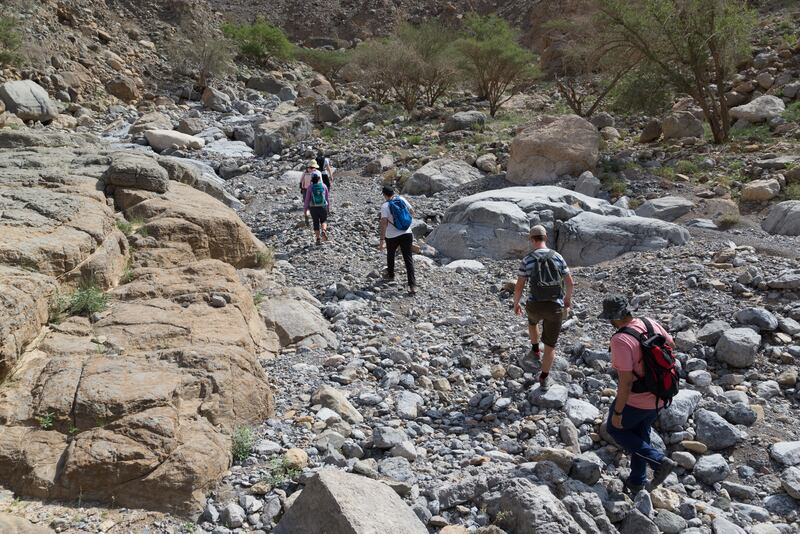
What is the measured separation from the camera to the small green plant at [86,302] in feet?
15.3

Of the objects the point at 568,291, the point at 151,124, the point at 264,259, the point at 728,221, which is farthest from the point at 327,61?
the point at 568,291

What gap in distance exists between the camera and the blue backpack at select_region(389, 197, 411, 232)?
7859mm

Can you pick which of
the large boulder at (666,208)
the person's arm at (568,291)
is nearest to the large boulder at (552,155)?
the large boulder at (666,208)

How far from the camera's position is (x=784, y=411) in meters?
5.13

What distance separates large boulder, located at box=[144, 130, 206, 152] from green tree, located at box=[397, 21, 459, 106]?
899cm

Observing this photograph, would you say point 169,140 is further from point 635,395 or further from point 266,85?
point 635,395

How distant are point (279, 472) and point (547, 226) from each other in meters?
6.90

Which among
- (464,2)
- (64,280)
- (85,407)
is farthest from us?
(464,2)

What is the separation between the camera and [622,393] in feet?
12.8

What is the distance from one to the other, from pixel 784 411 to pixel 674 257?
3.46 metres

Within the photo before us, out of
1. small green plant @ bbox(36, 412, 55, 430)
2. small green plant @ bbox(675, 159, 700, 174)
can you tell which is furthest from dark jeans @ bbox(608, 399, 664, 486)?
small green plant @ bbox(675, 159, 700, 174)

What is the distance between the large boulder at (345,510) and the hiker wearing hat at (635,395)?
1567mm

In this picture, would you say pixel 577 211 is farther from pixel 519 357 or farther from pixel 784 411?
pixel 784 411

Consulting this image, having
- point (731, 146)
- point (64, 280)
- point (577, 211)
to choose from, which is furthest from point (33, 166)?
point (731, 146)
